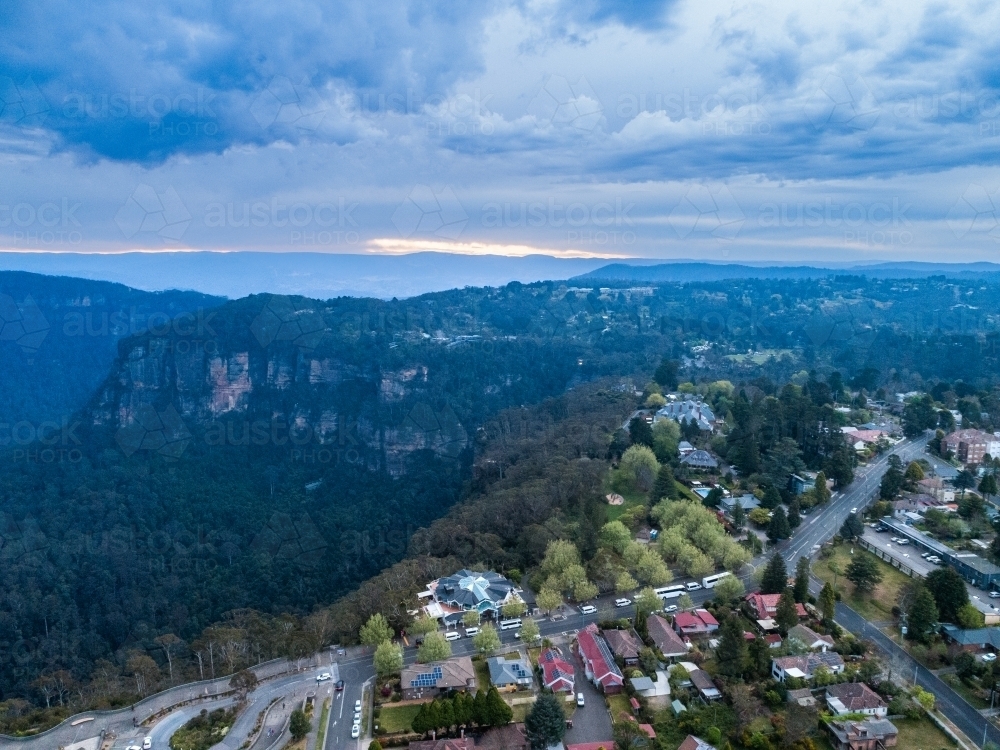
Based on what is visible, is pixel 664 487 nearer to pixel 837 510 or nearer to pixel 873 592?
pixel 837 510

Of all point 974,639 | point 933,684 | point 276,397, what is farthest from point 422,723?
point 276,397

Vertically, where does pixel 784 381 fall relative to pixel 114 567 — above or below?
above

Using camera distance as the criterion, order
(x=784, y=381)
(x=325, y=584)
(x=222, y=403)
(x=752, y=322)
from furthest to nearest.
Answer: (x=752, y=322) < (x=222, y=403) < (x=784, y=381) < (x=325, y=584)

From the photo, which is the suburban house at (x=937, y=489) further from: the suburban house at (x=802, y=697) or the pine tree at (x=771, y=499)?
the suburban house at (x=802, y=697)

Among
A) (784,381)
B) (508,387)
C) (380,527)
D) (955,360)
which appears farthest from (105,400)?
(955,360)

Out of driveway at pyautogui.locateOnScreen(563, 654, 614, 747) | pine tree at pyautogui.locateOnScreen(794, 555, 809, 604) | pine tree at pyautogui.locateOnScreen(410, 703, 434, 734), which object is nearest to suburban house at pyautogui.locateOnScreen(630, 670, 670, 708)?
driveway at pyautogui.locateOnScreen(563, 654, 614, 747)

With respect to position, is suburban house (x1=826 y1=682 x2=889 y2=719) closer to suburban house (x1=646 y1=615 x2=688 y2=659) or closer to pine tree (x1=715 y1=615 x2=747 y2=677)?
pine tree (x1=715 y1=615 x2=747 y2=677)

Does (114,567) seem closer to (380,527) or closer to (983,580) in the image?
(380,527)

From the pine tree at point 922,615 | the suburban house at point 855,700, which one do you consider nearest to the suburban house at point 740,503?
the pine tree at point 922,615
